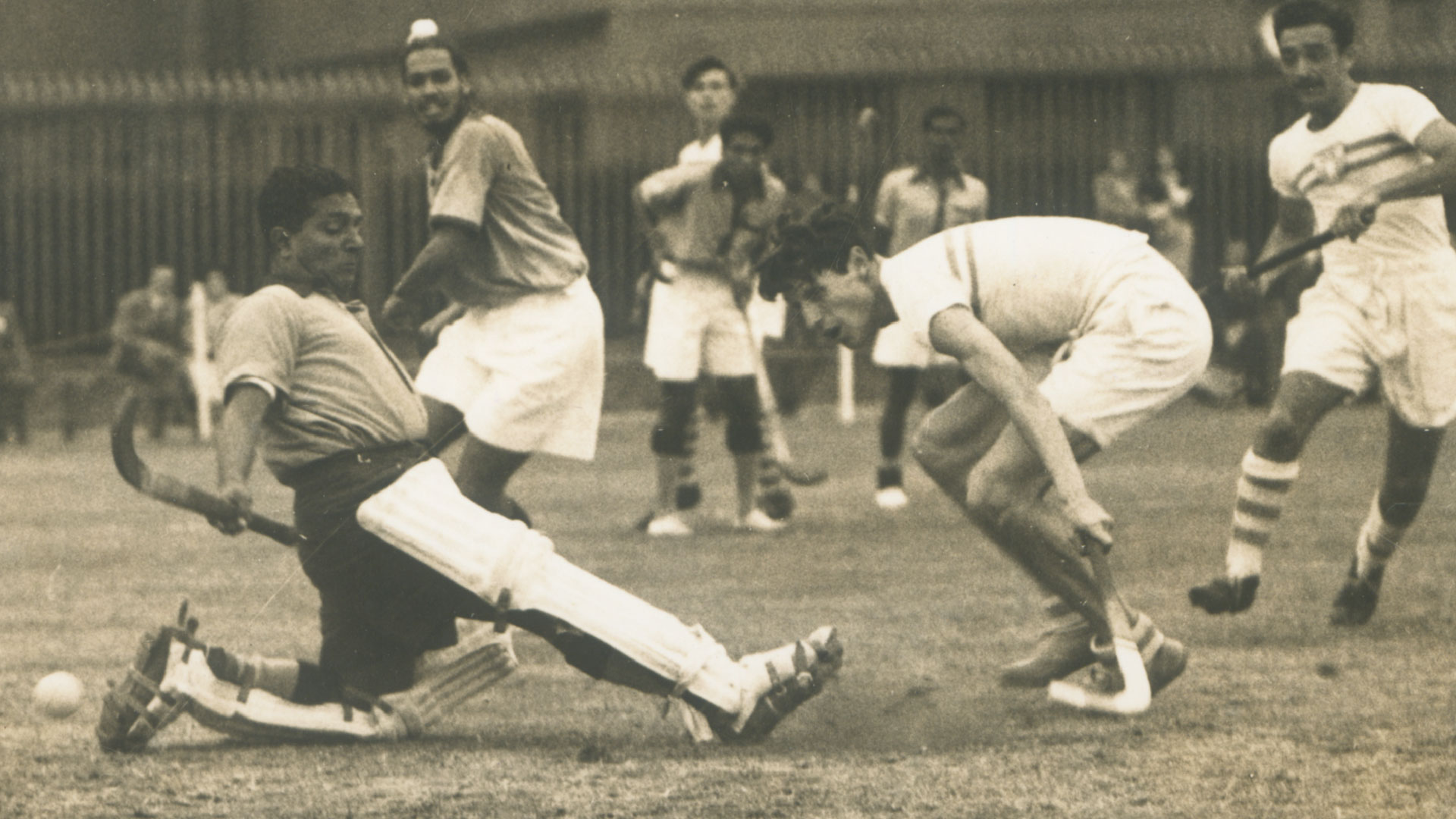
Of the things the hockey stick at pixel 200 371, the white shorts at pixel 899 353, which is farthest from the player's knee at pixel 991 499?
the hockey stick at pixel 200 371

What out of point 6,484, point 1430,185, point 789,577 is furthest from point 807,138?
point 1430,185

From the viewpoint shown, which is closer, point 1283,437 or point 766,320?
point 1283,437

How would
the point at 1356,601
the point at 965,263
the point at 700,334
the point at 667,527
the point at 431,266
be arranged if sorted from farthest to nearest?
the point at 700,334 < the point at 667,527 < the point at 1356,601 < the point at 431,266 < the point at 965,263

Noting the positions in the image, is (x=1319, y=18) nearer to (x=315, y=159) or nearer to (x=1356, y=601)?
(x=1356, y=601)

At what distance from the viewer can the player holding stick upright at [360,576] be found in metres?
4.78

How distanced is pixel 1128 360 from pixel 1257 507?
57.0 inches

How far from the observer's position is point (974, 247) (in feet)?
17.5

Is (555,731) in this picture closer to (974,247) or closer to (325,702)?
(325,702)

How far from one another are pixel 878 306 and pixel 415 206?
13.7 m

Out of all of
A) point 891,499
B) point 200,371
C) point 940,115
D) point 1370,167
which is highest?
point 1370,167

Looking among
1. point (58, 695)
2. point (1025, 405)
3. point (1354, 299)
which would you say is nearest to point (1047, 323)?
point (1025, 405)

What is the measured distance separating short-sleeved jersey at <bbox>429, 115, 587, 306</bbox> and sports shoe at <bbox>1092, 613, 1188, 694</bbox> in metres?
2.18

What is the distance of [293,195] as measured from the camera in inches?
198

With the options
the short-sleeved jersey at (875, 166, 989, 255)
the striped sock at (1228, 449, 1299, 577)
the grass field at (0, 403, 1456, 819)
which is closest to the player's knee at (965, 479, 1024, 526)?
the grass field at (0, 403, 1456, 819)
